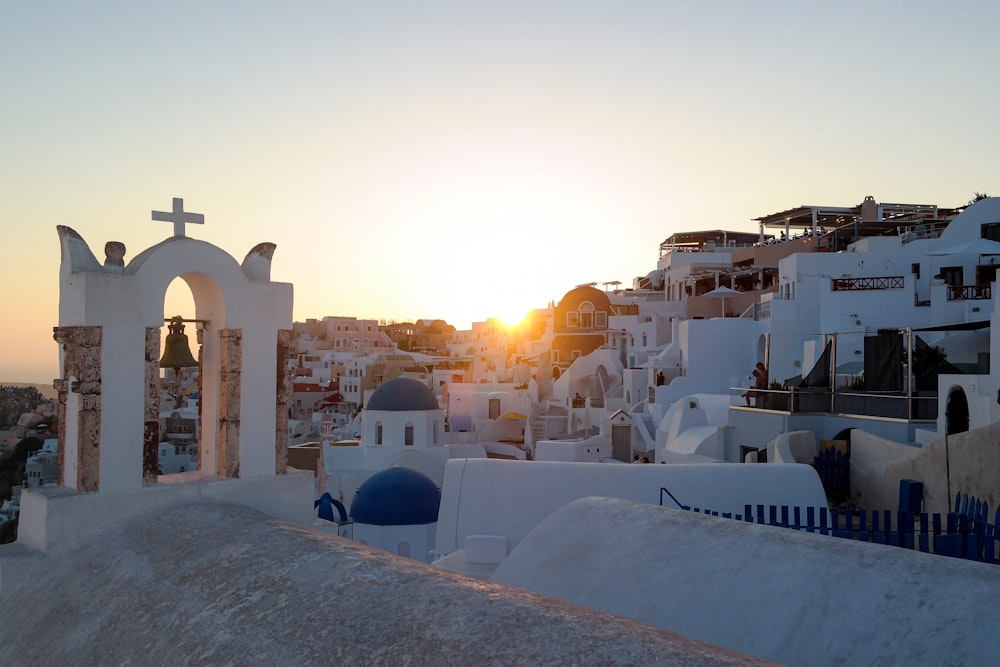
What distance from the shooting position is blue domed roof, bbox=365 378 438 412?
2716 centimetres

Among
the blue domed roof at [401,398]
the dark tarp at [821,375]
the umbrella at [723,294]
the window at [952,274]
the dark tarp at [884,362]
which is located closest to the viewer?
the dark tarp at [884,362]

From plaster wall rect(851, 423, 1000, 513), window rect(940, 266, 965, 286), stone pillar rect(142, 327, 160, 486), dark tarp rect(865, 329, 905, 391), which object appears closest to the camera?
stone pillar rect(142, 327, 160, 486)

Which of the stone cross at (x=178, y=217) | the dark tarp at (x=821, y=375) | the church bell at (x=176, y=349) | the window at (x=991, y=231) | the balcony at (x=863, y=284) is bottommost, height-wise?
the dark tarp at (x=821, y=375)

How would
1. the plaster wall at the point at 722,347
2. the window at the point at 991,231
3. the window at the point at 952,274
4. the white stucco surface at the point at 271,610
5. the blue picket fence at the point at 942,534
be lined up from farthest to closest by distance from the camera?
the plaster wall at the point at 722,347 < the window at the point at 991,231 < the window at the point at 952,274 < the blue picket fence at the point at 942,534 < the white stucco surface at the point at 271,610

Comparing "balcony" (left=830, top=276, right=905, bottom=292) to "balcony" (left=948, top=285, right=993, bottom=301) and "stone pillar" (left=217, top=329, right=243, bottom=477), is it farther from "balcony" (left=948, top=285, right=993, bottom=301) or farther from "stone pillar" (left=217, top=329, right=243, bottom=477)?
"stone pillar" (left=217, top=329, right=243, bottom=477)

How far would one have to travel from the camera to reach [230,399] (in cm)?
597

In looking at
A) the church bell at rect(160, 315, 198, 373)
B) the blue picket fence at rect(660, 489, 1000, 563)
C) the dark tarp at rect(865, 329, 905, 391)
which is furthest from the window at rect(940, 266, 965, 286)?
the church bell at rect(160, 315, 198, 373)

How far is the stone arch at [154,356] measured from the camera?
5.43 m

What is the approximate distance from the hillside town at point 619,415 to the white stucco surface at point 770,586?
0.04 meters

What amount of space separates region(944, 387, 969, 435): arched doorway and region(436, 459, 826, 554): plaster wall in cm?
322

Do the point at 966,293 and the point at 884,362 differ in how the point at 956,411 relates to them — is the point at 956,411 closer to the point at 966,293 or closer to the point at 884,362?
the point at 884,362

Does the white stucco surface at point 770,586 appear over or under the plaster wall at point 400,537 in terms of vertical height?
over

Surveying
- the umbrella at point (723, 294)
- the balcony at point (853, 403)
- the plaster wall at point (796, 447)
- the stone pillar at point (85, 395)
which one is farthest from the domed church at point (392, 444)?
the stone pillar at point (85, 395)

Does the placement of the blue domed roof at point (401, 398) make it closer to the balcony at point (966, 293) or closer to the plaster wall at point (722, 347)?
the plaster wall at point (722, 347)
